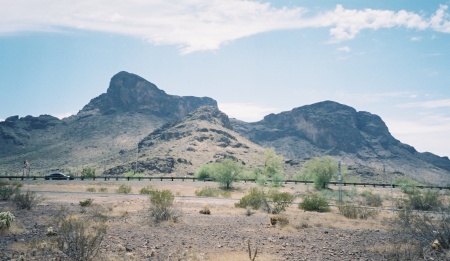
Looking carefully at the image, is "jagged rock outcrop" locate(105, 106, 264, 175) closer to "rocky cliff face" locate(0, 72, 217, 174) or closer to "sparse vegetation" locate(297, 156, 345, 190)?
"rocky cliff face" locate(0, 72, 217, 174)

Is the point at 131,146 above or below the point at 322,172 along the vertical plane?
above

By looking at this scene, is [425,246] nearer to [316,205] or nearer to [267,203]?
[267,203]

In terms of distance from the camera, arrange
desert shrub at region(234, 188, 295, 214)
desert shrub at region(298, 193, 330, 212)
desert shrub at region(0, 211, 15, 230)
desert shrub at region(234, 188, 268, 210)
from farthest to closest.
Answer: desert shrub at region(298, 193, 330, 212)
desert shrub at region(234, 188, 268, 210)
desert shrub at region(234, 188, 295, 214)
desert shrub at region(0, 211, 15, 230)

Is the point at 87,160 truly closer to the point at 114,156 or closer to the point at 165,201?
the point at 114,156

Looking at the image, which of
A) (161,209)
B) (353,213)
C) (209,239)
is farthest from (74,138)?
(209,239)

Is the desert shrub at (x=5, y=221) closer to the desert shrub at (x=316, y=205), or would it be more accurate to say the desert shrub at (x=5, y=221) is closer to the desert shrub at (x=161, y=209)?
the desert shrub at (x=161, y=209)

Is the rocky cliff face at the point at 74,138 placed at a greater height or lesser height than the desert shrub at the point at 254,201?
greater

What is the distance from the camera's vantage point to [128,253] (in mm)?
10906

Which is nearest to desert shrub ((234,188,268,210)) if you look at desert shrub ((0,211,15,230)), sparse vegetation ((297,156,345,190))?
desert shrub ((0,211,15,230))

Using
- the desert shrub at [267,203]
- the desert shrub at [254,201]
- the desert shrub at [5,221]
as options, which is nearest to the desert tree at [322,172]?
Result: the desert shrub at [254,201]

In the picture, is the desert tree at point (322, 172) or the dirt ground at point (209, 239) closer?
the dirt ground at point (209, 239)

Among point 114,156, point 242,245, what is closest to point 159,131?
point 114,156

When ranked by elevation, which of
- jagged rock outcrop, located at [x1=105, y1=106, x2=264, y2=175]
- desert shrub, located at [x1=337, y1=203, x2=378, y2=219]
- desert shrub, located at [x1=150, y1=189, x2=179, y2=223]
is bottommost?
desert shrub, located at [x1=337, y1=203, x2=378, y2=219]

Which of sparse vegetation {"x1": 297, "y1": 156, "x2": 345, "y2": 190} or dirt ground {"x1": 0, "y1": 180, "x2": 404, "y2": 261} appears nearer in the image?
dirt ground {"x1": 0, "y1": 180, "x2": 404, "y2": 261}
